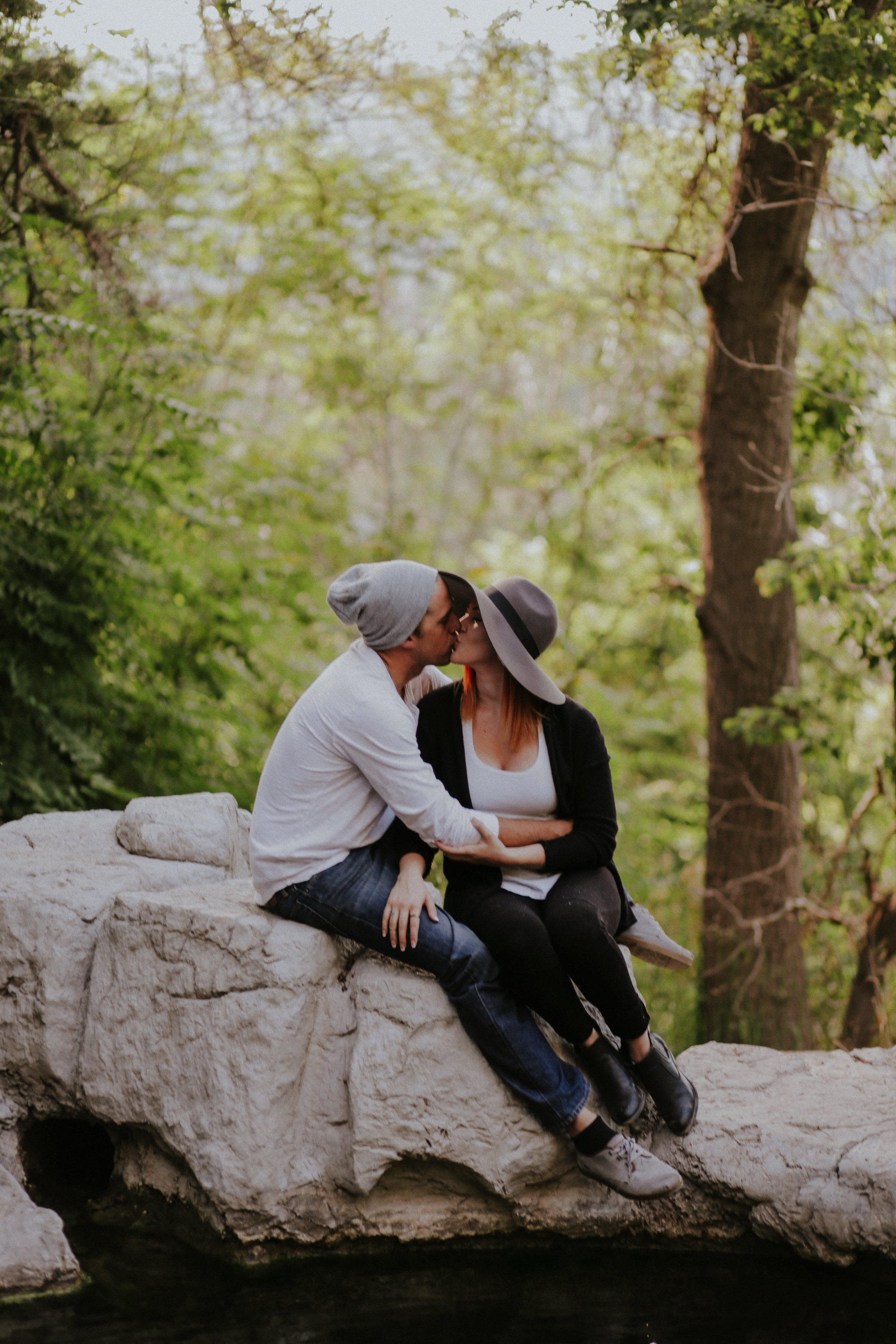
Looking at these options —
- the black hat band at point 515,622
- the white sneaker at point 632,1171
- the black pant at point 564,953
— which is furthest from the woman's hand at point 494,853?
the white sneaker at point 632,1171

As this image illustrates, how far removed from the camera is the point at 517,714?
11.5ft

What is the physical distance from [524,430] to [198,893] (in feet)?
30.0

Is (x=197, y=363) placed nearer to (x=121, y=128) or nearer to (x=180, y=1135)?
(x=121, y=128)

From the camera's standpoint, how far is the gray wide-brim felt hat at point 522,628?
3365 millimetres

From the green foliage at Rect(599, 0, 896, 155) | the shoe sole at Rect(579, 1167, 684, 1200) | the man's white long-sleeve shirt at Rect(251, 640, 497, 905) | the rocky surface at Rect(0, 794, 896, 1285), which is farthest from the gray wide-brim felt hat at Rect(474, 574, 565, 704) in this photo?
the green foliage at Rect(599, 0, 896, 155)

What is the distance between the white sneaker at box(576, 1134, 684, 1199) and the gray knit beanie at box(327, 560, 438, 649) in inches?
63.9

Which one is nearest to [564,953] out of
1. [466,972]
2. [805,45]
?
[466,972]

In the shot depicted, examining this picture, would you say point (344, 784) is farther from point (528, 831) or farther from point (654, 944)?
point (654, 944)

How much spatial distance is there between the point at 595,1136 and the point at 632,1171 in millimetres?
144

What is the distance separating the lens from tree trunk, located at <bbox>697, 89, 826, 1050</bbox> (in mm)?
6109

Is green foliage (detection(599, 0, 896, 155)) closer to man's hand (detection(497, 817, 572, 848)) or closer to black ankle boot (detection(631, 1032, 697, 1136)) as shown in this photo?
man's hand (detection(497, 817, 572, 848))

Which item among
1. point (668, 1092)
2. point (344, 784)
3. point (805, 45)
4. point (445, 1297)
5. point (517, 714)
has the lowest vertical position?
point (445, 1297)

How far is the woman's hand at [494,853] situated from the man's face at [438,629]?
529 mm

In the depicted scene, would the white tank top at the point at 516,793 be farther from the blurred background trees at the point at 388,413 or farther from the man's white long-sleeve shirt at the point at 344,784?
the blurred background trees at the point at 388,413
